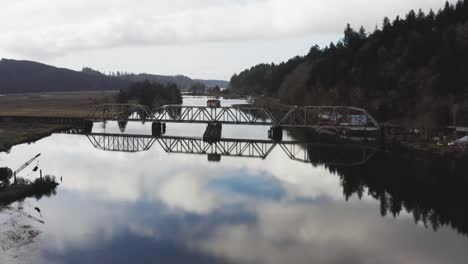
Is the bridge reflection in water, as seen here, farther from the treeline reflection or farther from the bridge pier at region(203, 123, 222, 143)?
the treeline reflection

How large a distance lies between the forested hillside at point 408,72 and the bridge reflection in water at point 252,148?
13674mm

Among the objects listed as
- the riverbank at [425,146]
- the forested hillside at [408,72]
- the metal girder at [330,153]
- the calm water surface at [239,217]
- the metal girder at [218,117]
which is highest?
the forested hillside at [408,72]

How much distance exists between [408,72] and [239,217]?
189ft

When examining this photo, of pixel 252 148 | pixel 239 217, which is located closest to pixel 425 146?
pixel 252 148

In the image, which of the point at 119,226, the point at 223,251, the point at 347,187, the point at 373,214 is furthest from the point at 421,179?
the point at 119,226

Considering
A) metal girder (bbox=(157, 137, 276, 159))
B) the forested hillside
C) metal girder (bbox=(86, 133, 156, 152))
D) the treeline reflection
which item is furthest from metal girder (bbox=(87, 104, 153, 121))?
the treeline reflection

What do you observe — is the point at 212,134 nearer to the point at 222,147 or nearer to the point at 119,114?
the point at 222,147

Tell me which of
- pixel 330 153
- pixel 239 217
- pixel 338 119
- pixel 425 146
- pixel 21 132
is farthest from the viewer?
pixel 338 119

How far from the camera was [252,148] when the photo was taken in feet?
214

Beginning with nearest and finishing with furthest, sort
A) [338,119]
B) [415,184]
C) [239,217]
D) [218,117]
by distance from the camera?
[239,217] → [415,184] → [338,119] → [218,117]

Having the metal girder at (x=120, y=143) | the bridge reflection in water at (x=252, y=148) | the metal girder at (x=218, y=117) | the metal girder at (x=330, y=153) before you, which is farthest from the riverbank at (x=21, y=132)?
the metal girder at (x=330, y=153)

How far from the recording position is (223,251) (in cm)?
2612

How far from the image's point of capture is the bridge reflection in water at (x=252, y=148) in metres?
57.9

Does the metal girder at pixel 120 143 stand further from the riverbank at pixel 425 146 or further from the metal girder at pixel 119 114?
the riverbank at pixel 425 146
